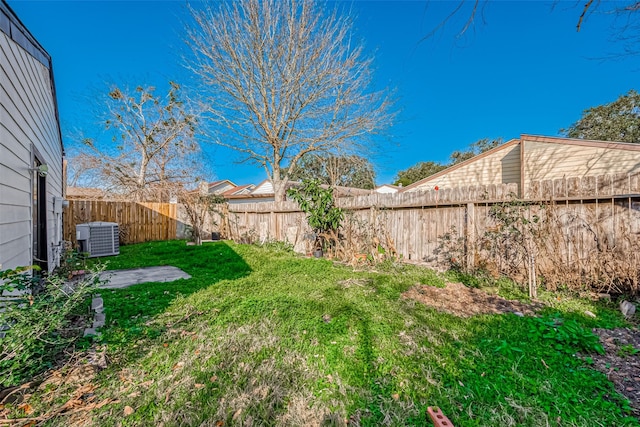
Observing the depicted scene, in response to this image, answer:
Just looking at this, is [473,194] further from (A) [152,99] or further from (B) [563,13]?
(A) [152,99]

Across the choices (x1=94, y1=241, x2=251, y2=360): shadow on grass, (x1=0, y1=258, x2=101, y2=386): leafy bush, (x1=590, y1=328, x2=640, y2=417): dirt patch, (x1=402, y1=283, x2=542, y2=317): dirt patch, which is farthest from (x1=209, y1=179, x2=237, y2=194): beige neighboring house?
(x1=590, y1=328, x2=640, y2=417): dirt patch

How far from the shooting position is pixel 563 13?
206 cm

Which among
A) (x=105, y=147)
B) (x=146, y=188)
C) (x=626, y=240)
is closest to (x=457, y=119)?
(x=626, y=240)

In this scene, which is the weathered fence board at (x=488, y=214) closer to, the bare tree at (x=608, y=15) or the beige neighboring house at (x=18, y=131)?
the bare tree at (x=608, y=15)

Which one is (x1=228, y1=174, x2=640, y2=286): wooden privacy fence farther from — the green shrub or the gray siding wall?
the gray siding wall

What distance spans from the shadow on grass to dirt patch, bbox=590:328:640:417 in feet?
12.2

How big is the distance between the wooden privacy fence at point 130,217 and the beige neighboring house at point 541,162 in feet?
33.0

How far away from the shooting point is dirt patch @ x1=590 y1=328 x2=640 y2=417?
71.0 inches

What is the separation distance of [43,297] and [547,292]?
552 centimetres

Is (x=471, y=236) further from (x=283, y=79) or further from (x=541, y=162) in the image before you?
(x=283, y=79)

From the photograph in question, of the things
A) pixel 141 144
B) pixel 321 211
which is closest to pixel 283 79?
pixel 321 211

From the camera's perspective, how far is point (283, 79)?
408 inches

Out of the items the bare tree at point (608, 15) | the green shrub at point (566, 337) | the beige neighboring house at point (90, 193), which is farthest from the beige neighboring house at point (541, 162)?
the beige neighboring house at point (90, 193)

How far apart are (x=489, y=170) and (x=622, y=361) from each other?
24.8ft
